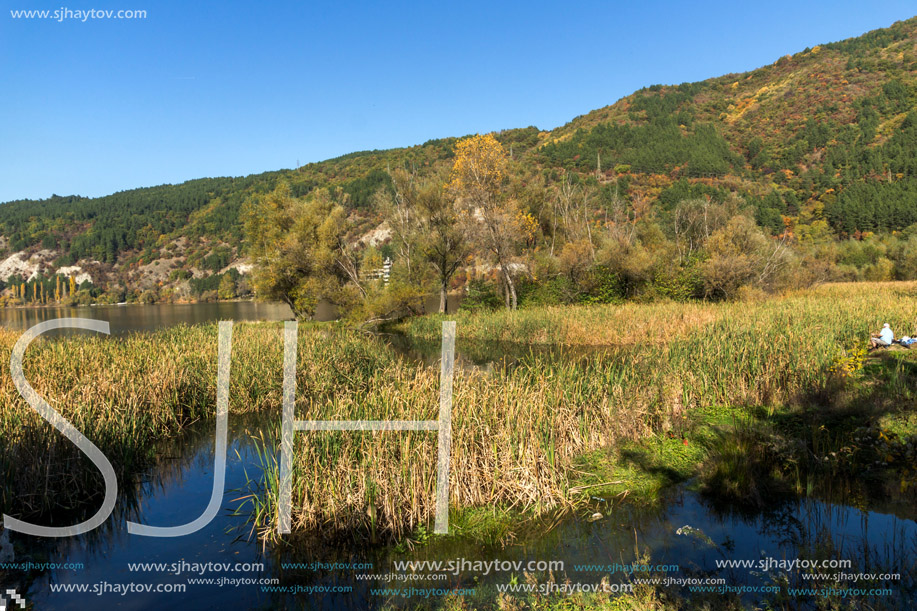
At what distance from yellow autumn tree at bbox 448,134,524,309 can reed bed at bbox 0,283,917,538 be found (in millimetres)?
14637

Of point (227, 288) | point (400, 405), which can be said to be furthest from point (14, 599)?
point (227, 288)

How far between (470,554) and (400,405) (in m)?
2.10

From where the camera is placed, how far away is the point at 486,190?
92.4ft

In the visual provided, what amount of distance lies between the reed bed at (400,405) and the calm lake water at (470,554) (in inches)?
20.0

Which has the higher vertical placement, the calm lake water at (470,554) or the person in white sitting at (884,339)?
the person in white sitting at (884,339)

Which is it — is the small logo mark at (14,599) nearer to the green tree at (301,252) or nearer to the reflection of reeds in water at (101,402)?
the reflection of reeds in water at (101,402)

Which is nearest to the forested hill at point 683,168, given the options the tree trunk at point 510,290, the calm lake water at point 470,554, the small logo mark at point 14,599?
the tree trunk at point 510,290

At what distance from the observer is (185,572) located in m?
5.38

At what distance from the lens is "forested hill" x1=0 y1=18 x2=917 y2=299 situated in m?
66.1

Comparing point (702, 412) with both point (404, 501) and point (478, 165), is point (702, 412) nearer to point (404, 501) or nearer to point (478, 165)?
point (404, 501)

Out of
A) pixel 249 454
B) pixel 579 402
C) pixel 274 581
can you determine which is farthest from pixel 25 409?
pixel 579 402

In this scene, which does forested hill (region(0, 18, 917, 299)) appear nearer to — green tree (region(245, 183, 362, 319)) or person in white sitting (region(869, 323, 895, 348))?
green tree (region(245, 183, 362, 319))

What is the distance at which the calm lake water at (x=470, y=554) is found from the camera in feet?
15.1

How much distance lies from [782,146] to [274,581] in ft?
328
